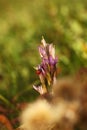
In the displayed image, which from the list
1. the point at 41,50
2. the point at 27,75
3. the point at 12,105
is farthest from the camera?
the point at 27,75

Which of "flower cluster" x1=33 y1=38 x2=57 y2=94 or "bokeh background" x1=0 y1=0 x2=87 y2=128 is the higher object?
"bokeh background" x1=0 y1=0 x2=87 y2=128

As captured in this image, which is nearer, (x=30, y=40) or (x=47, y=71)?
(x=47, y=71)

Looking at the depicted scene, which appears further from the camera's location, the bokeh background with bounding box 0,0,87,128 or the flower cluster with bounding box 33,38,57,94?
the bokeh background with bounding box 0,0,87,128

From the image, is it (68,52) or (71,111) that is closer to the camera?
(71,111)

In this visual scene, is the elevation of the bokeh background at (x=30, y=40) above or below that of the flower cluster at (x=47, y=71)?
above

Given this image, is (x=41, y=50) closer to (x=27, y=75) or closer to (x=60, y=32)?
(x=27, y=75)

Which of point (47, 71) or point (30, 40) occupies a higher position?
point (30, 40)

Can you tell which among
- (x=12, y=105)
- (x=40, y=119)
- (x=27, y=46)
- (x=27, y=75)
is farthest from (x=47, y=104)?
(x=27, y=46)

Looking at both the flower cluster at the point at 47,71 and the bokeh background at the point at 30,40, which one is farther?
the bokeh background at the point at 30,40
